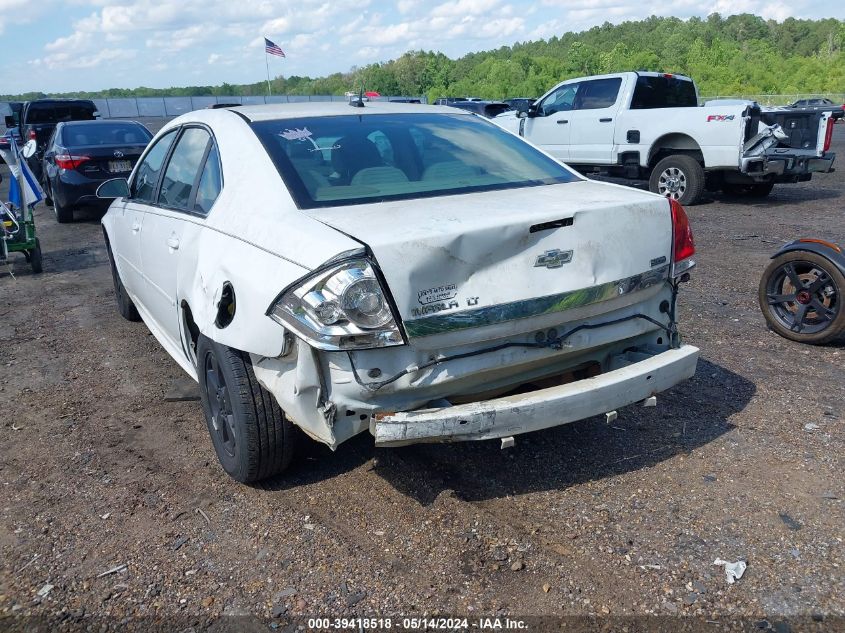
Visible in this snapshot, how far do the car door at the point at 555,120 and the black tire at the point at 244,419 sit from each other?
35.3 ft

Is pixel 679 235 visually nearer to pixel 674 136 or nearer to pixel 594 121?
pixel 674 136

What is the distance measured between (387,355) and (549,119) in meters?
11.6

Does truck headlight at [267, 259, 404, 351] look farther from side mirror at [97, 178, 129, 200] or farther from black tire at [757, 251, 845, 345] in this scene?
black tire at [757, 251, 845, 345]

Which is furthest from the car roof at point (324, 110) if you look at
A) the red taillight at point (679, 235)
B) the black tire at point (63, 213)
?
the black tire at point (63, 213)

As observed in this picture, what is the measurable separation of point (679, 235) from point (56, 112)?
63.9ft

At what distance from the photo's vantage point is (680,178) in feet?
37.7

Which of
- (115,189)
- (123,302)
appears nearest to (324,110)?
(115,189)

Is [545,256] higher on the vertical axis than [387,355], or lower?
higher

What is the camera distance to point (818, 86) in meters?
54.4

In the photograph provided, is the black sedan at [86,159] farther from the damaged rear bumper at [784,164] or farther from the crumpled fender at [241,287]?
the damaged rear bumper at [784,164]

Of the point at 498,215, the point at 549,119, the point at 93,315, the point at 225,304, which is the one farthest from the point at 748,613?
the point at 549,119

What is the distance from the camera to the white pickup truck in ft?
34.9

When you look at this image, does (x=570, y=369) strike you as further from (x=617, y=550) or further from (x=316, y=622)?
(x=316, y=622)

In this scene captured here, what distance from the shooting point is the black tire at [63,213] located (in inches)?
451
